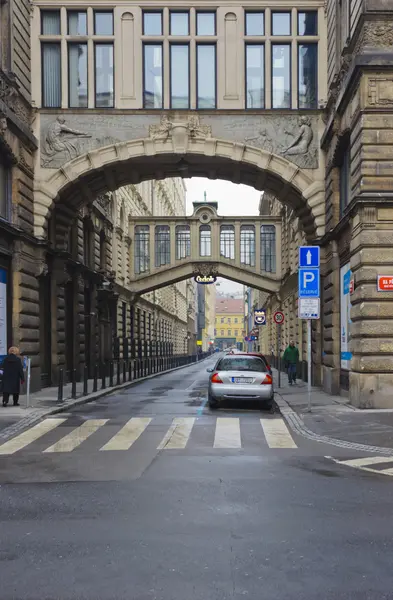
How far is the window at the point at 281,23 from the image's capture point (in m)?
23.3

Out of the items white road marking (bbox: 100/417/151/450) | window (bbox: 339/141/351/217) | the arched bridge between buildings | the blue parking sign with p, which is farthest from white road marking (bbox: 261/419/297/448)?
the arched bridge between buildings

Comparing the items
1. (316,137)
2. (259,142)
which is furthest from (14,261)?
(316,137)

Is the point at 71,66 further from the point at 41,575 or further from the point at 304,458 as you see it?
the point at 41,575

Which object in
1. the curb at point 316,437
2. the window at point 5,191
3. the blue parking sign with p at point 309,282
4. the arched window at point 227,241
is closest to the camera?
the curb at point 316,437

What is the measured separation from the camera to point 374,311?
15961 millimetres

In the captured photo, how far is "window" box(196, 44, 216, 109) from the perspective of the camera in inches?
913

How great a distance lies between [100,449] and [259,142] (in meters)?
14.7

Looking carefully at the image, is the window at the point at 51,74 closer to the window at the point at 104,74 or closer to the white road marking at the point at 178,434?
the window at the point at 104,74

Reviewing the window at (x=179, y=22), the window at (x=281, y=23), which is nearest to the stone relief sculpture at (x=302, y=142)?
the window at (x=281, y=23)

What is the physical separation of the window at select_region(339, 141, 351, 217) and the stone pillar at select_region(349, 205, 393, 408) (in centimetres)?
316

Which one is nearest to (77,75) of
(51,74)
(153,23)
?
(51,74)

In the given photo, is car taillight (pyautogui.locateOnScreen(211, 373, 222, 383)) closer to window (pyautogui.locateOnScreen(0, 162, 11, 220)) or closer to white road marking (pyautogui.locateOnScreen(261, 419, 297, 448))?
white road marking (pyautogui.locateOnScreen(261, 419, 297, 448))

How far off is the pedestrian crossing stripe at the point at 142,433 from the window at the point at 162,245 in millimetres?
34059

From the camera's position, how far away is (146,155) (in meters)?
22.7
